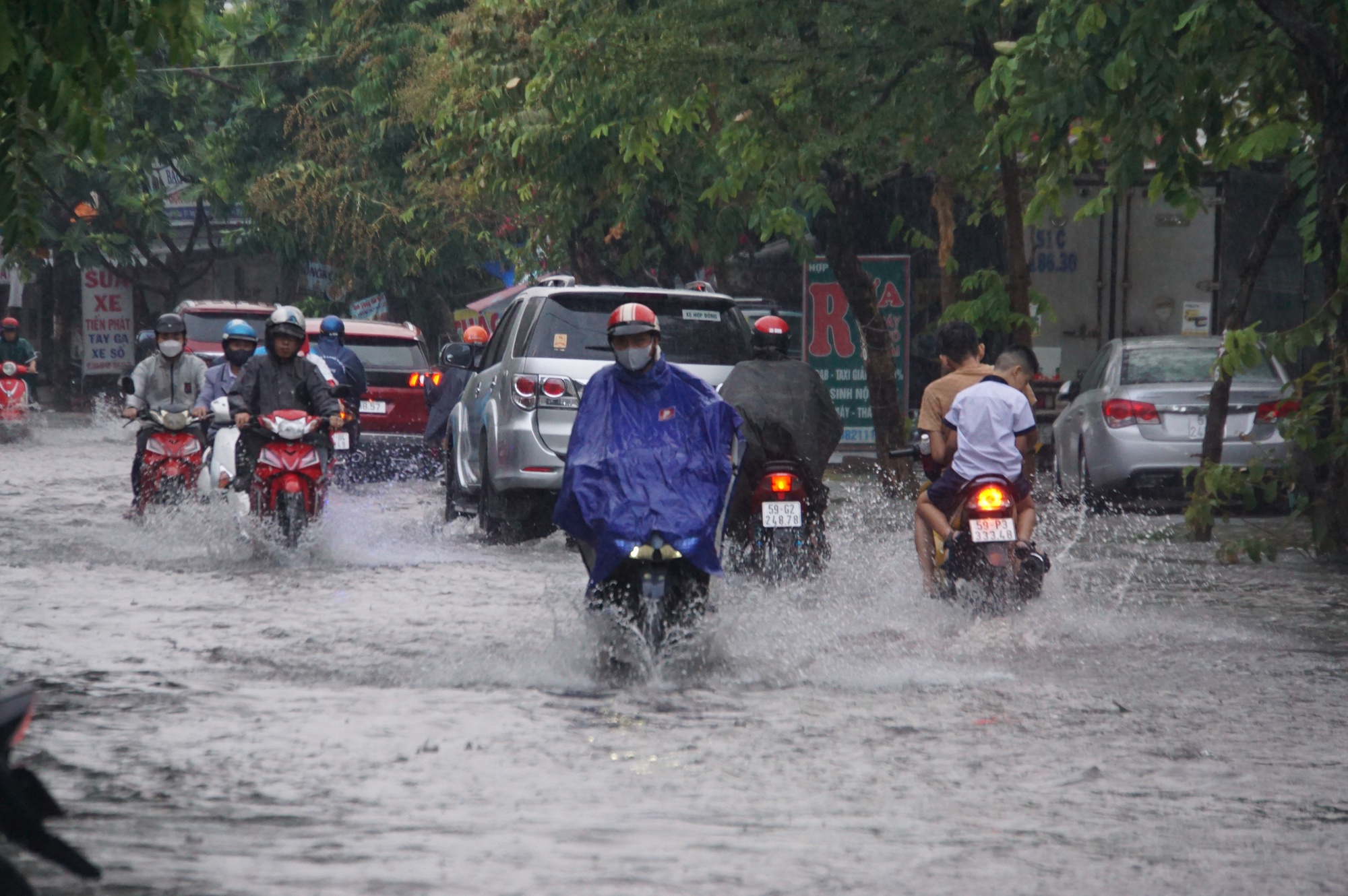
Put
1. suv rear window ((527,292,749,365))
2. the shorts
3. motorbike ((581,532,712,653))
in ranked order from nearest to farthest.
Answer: motorbike ((581,532,712,653)) < the shorts < suv rear window ((527,292,749,365))

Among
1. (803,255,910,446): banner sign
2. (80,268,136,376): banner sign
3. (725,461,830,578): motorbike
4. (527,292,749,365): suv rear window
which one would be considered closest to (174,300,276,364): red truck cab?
(803,255,910,446): banner sign

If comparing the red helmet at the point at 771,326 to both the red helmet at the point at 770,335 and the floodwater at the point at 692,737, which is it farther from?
the floodwater at the point at 692,737

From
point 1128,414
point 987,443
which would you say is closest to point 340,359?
point 1128,414

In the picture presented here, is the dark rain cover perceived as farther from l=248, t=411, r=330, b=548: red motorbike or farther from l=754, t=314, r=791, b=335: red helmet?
l=248, t=411, r=330, b=548: red motorbike

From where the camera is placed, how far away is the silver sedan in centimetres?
1503

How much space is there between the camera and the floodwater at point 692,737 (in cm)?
474

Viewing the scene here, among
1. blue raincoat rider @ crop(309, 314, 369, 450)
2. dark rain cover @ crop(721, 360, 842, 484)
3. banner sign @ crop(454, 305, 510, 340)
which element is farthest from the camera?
banner sign @ crop(454, 305, 510, 340)

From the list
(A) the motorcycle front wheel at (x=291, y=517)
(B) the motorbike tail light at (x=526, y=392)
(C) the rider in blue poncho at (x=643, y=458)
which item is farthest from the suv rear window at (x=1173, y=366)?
(C) the rider in blue poncho at (x=643, y=458)

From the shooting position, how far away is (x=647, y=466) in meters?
7.43

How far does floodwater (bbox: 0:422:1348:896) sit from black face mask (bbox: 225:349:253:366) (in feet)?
7.32

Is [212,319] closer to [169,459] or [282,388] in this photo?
[169,459]

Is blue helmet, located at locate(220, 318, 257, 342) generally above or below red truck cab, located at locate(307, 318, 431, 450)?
above

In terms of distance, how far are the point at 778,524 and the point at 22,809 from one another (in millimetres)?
6440

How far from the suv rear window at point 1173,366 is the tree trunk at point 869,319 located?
8.21ft
